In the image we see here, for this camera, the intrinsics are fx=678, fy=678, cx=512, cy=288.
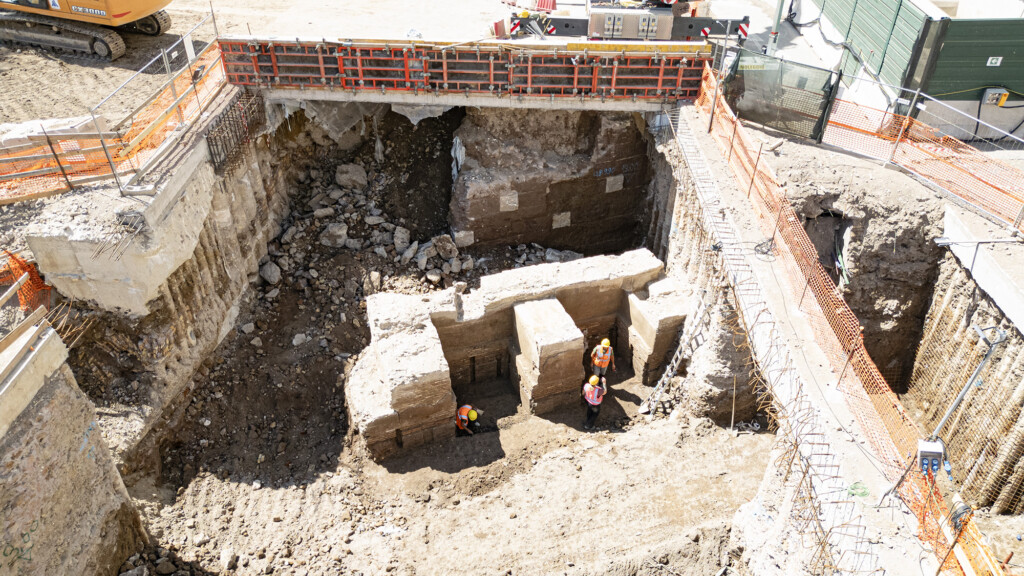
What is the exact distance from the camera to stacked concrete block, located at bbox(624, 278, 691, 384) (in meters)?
10.6

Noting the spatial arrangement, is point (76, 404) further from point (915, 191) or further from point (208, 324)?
point (915, 191)

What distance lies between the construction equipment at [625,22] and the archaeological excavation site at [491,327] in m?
0.44

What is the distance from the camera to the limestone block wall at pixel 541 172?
13180mm

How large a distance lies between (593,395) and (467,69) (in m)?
6.25

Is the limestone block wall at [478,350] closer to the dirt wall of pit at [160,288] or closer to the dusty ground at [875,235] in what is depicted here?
the dirt wall of pit at [160,288]

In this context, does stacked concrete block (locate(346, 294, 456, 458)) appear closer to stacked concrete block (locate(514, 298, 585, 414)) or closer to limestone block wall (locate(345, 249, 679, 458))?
limestone block wall (locate(345, 249, 679, 458))

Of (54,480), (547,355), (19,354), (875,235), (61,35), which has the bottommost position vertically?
(547,355)

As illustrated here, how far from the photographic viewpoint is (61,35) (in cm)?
1492

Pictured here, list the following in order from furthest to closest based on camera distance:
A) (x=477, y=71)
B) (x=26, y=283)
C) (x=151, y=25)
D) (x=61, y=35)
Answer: (x=151, y=25) < (x=61, y=35) < (x=477, y=71) < (x=26, y=283)

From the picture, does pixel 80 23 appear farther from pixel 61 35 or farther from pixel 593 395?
pixel 593 395

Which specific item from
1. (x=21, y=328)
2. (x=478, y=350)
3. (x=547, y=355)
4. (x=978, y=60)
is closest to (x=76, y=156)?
(x=21, y=328)

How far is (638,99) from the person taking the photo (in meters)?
12.2

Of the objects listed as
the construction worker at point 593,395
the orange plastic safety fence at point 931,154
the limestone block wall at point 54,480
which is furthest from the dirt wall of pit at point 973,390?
the limestone block wall at point 54,480

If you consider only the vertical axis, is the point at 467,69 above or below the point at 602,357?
above
